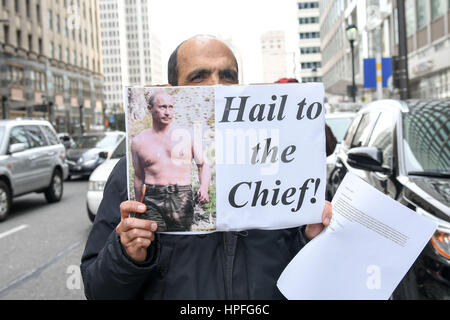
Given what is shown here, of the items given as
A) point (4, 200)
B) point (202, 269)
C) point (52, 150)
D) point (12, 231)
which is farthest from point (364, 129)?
point (52, 150)

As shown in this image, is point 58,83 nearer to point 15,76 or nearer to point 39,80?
point 39,80

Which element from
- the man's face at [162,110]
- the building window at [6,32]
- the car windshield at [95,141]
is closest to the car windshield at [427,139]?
the man's face at [162,110]

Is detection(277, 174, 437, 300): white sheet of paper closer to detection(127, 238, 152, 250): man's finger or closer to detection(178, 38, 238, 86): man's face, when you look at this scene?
detection(127, 238, 152, 250): man's finger

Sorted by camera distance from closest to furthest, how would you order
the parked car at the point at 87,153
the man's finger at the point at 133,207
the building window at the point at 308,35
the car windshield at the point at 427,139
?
the man's finger at the point at 133,207 → the car windshield at the point at 427,139 → the parked car at the point at 87,153 → the building window at the point at 308,35

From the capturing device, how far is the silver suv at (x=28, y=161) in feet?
30.5

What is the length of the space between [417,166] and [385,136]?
2.53 feet

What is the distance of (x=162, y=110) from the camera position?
1365 mm

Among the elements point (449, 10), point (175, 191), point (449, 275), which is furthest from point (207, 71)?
point (449, 10)

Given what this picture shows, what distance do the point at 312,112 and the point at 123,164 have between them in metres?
0.63

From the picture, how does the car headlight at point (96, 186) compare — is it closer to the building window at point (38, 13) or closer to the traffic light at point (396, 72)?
the traffic light at point (396, 72)

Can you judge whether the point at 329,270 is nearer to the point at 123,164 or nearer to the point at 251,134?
the point at 251,134

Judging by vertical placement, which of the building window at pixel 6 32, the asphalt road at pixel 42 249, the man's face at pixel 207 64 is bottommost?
the asphalt road at pixel 42 249

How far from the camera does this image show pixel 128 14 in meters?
2.78

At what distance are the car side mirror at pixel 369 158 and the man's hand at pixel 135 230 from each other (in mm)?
2761
